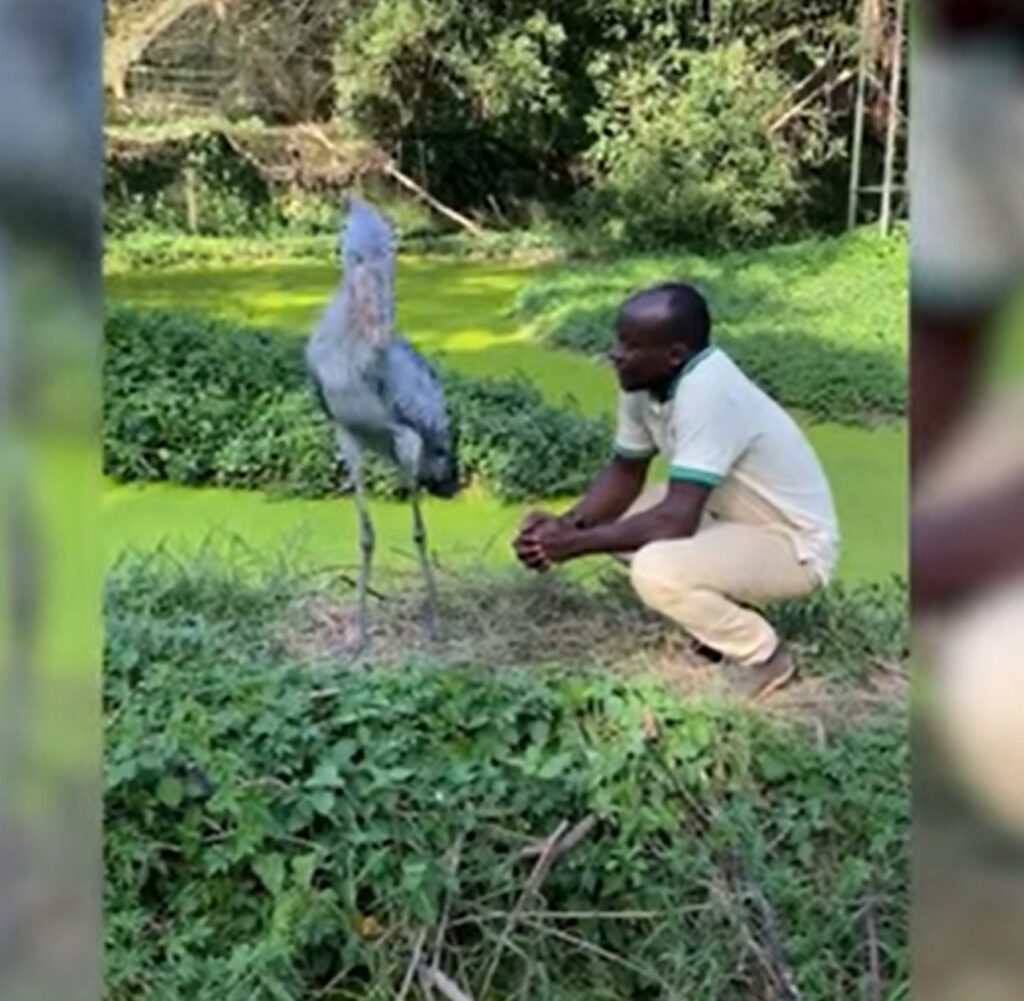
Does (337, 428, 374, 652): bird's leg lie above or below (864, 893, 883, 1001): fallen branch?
above

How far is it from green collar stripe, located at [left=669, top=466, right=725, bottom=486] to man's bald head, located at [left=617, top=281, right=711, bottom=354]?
0.16 meters

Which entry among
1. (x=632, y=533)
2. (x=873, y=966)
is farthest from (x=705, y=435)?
(x=873, y=966)

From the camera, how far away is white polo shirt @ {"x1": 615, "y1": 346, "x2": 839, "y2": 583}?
2178 millimetres

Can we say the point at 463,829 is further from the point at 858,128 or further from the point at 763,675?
the point at 858,128

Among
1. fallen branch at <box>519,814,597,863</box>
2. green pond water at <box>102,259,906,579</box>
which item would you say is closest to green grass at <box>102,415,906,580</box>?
green pond water at <box>102,259,906,579</box>

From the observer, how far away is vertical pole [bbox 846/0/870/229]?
2.24 metres

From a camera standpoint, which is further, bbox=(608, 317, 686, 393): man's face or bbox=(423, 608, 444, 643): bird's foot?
bbox=(423, 608, 444, 643): bird's foot

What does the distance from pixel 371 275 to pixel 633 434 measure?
0.41 meters

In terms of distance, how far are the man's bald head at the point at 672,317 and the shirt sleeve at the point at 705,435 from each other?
2.9 inches

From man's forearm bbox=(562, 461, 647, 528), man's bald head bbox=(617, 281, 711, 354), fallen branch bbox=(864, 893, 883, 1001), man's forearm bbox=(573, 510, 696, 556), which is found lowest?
fallen branch bbox=(864, 893, 883, 1001)

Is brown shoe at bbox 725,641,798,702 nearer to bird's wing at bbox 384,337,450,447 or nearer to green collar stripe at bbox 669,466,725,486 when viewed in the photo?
green collar stripe at bbox 669,466,725,486

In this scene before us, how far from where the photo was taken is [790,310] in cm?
231

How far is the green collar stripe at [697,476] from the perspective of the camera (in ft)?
7.14

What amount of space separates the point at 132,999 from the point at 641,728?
762 millimetres
